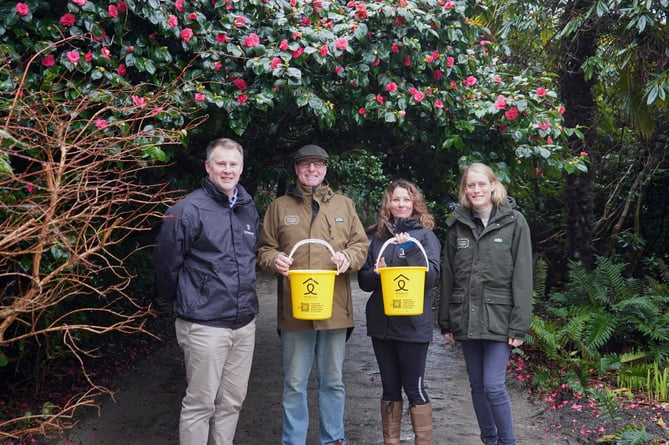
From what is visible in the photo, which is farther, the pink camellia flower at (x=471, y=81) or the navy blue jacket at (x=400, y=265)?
the pink camellia flower at (x=471, y=81)

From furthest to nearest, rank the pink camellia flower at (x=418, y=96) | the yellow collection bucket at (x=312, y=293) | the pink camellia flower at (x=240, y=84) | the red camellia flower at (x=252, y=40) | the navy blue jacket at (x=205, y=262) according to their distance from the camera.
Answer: the pink camellia flower at (x=418, y=96), the pink camellia flower at (x=240, y=84), the red camellia flower at (x=252, y=40), the yellow collection bucket at (x=312, y=293), the navy blue jacket at (x=205, y=262)

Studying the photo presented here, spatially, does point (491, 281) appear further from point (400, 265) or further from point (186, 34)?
point (186, 34)

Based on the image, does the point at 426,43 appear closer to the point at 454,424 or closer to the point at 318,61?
the point at 318,61

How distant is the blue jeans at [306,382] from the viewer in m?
3.75

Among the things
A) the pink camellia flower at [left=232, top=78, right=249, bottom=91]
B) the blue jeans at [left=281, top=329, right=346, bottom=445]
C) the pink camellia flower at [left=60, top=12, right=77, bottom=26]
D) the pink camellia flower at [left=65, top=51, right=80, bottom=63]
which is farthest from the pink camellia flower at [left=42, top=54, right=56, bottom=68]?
the blue jeans at [left=281, top=329, right=346, bottom=445]

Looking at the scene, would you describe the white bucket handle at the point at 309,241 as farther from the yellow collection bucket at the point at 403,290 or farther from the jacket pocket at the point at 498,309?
the jacket pocket at the point at 498,309

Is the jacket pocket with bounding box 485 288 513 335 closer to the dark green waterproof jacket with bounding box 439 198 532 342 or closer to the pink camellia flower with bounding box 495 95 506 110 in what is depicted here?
the dark green waterproof jacket with bounding box 439 198 532 342

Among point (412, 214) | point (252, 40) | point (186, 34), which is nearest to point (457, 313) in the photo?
point (412, 214)

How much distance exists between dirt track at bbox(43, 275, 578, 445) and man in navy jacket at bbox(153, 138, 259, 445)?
118 centimetres

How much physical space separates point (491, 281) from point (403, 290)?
56 cm

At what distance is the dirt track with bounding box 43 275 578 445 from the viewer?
451 centimetres

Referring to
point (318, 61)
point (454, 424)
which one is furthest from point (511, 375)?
point (318, 61)

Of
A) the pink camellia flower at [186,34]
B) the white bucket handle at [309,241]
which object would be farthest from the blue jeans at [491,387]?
the pink camellia flower at [186,34]

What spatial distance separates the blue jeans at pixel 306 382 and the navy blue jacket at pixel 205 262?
488 millimetres
